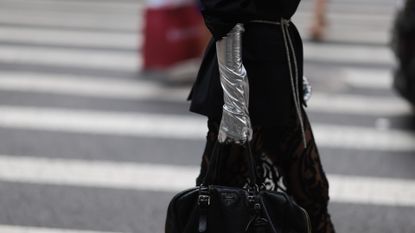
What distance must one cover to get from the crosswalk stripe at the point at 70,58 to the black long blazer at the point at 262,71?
15.4ft

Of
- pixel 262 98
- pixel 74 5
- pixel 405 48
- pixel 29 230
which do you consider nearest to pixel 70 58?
pixel 74 5

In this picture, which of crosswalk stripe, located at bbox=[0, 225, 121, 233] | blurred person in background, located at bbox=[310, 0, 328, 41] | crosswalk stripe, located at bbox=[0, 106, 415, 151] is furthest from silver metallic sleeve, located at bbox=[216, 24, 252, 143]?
blurred person in background, located at bbox=[310, 0, 328, 41]

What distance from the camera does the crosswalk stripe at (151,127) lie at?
6.00m

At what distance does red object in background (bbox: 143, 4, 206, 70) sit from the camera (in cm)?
730

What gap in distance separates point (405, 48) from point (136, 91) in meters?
2.41

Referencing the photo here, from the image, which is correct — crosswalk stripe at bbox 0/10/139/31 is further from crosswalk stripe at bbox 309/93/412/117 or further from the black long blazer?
the black long blazer

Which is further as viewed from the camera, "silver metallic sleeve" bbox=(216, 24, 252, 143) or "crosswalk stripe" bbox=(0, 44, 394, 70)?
"crosswalk stripe" bbox=(0, 44, 394, 70)

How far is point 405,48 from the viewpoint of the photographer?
19.9ft

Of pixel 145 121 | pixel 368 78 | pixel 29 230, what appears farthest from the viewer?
pixel 368 78

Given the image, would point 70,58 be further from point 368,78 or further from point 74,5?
point 74,5

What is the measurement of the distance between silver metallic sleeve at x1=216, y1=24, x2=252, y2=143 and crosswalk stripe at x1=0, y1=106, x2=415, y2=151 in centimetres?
287

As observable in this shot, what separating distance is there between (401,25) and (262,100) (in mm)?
3152

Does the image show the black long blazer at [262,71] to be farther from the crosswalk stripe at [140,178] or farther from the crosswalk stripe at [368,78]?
the crosswalk stripe at [368,78]

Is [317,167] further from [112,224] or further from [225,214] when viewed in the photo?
[112,224]
